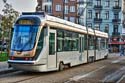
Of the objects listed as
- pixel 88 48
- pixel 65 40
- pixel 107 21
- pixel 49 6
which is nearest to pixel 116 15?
pixel 107 21

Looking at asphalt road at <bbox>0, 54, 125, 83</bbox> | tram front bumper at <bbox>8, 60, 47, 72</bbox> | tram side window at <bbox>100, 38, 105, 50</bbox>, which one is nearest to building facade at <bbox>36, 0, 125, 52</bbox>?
tram side window at <bbox>100, 38, 105, 50</bbox>

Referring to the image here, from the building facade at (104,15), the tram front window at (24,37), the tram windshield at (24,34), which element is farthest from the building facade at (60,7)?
the tram front window at (24,37)

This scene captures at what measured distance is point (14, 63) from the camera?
20938 millimetres

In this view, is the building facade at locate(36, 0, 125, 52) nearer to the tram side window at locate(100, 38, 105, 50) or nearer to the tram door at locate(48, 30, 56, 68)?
the tram side window at locate(100, 38, 105, 50)

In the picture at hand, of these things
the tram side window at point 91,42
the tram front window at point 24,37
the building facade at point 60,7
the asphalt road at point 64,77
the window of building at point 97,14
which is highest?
the building facade at point 60,7

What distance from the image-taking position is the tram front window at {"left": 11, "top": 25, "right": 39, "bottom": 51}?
2084 cm

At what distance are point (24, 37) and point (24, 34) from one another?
7.0 inches

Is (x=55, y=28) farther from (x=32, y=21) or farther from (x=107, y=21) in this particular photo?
(x=107, y=21)

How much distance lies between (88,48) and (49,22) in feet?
38.6

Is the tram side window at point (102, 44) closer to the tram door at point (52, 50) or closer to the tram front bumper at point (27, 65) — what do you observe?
the tram door at point (52, 50)

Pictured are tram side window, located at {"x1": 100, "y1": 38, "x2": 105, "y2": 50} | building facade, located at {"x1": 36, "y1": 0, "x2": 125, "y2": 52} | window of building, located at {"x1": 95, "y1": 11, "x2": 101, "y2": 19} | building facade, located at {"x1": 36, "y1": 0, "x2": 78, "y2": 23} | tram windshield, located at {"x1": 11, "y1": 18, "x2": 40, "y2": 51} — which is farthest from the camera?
building facade, located at {"x1": 36, "y1": 0, "x2": 78, "y2": 23}

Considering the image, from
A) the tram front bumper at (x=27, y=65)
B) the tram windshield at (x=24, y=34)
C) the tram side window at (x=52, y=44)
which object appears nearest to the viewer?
the tram front bumper at (x=27, y=65)

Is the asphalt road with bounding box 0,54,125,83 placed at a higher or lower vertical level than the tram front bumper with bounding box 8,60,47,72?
lower

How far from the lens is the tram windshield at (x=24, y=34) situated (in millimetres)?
20859
